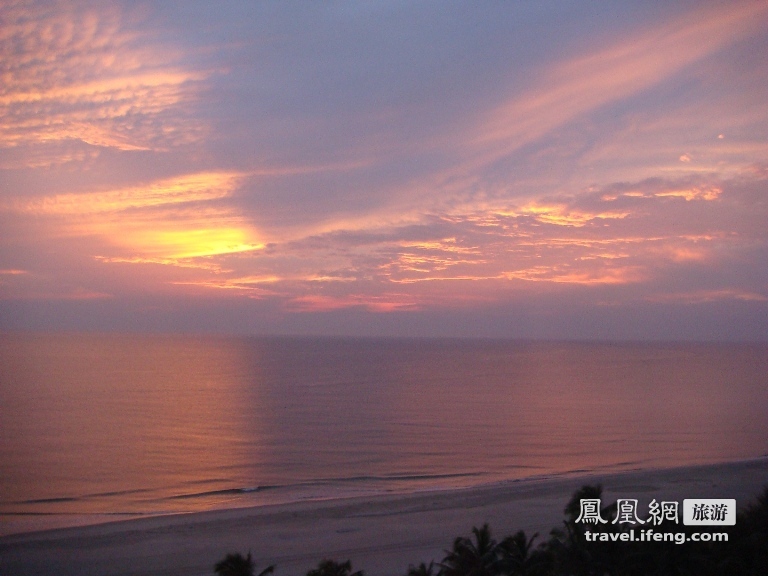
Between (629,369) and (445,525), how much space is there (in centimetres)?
12250

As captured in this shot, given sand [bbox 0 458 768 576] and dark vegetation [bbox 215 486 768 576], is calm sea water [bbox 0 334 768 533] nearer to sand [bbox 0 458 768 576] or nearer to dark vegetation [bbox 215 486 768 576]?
sand [bbox 0 458 768 576]

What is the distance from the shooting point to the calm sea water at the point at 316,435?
36.0m

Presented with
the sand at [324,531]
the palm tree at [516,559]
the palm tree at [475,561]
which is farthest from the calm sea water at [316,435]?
the palm tree at [475,561]

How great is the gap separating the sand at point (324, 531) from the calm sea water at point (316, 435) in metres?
3.31

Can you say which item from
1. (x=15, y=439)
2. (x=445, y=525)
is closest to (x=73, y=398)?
(x=15, y=439)

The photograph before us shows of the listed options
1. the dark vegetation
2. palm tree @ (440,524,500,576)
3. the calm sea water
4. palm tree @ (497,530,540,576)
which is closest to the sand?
the calm sea water

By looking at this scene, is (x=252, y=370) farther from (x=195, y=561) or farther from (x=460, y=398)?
(x=195, y=561)

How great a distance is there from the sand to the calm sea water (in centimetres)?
331

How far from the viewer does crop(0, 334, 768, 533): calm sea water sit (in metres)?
36.0

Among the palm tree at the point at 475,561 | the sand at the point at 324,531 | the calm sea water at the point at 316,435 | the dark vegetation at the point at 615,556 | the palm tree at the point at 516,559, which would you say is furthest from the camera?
the calm sea water at the point at 316,435

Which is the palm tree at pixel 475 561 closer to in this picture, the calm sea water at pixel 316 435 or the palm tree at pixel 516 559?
the palm tree at pixel 516 559

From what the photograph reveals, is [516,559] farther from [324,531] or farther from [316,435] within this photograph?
[316,435]

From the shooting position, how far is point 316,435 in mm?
53250

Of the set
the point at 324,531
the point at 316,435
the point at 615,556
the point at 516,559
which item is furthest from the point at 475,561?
the point at 316,435
